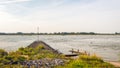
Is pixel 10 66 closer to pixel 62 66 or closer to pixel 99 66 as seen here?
pixel 62 66

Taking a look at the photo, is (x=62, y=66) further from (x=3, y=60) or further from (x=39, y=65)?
(x=3, y=60)

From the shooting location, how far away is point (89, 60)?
68.7 ft

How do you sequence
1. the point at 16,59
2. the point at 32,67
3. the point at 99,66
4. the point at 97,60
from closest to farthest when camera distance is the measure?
the point at 32,67 → the point at 99,66 → the point at 16,59 → the point at 97,60

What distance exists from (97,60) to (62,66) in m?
4.75

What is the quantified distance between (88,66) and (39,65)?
3.77 metres

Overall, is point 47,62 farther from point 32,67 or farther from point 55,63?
point 32,67

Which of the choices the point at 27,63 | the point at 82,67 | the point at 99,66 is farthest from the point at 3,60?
the point at 99,66

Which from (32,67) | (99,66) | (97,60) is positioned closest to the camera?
(32,67)

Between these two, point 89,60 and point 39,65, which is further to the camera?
point 89,60

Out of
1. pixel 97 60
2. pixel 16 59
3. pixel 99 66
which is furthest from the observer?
pixel 97 60

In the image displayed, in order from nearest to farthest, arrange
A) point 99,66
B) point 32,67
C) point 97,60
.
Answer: point 32,67 < point 99,66 < point 97,60

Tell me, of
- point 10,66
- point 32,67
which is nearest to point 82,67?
point 32,67

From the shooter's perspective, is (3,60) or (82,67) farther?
(3,60)

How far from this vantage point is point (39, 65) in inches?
703
